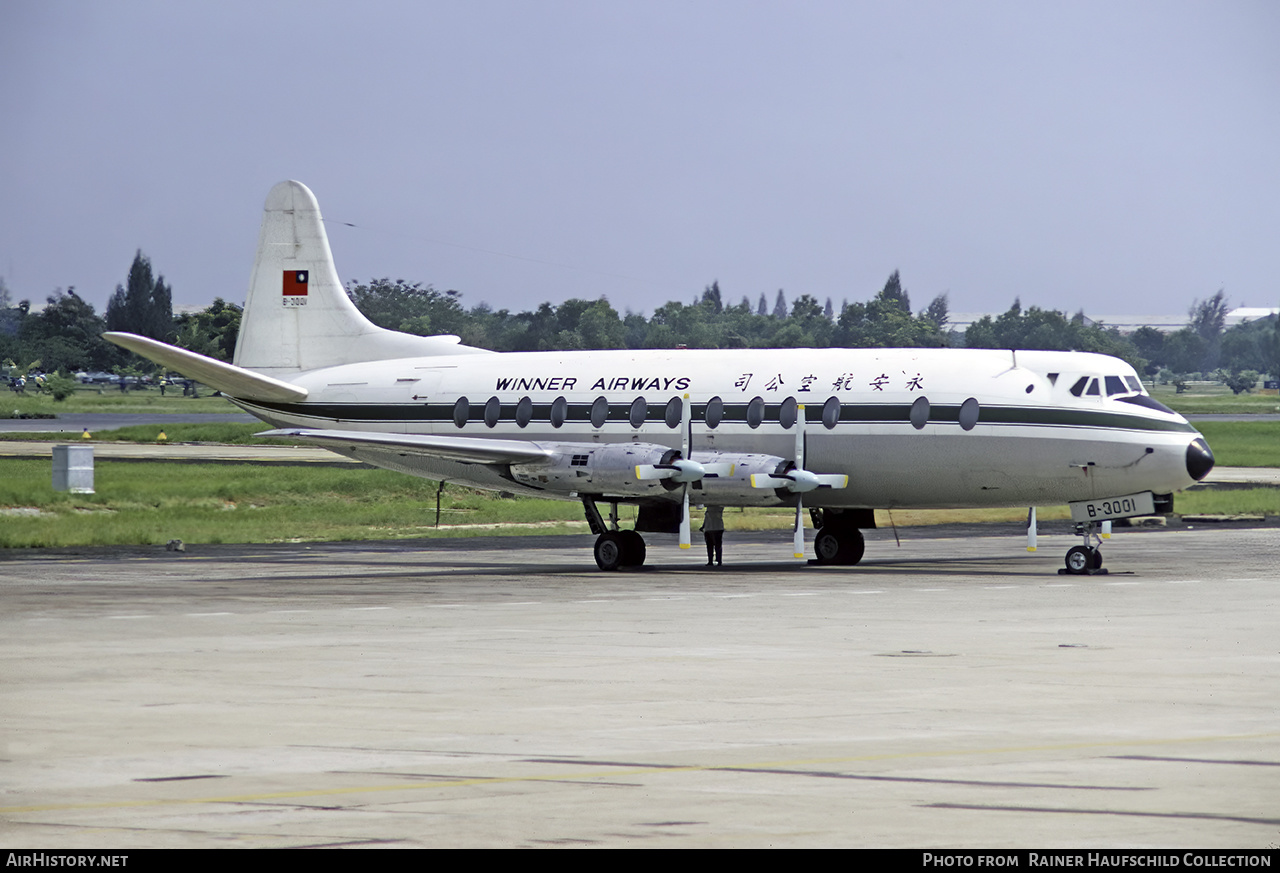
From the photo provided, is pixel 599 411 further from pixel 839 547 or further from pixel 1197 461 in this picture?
pixel 1197 461

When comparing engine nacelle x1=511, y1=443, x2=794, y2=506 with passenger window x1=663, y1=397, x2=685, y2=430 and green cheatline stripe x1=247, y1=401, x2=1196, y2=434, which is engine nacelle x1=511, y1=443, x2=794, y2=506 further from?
green cheatline stripe x1=247, y1=401, x2=1196, y2=434

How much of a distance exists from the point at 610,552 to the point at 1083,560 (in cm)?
874

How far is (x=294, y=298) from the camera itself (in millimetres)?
38969

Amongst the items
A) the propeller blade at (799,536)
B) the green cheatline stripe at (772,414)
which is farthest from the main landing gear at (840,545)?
the green cheatline stripe at (772,414)

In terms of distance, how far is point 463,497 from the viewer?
5434 cm

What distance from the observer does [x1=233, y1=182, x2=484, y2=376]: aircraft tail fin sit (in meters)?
38.6

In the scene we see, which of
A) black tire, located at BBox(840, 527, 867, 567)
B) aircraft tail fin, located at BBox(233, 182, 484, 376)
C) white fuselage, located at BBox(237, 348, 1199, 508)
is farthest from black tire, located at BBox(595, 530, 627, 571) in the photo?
aircraft tail fin, located at BBox(233, 182, 484, 376)

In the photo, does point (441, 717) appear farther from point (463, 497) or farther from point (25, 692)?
point (463, 497)

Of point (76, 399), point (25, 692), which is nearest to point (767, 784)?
point (25, 692)

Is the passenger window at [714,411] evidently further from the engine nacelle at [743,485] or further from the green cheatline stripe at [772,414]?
the engine nacelle at [743,485]

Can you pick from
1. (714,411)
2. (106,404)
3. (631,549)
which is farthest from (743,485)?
(106,404)
